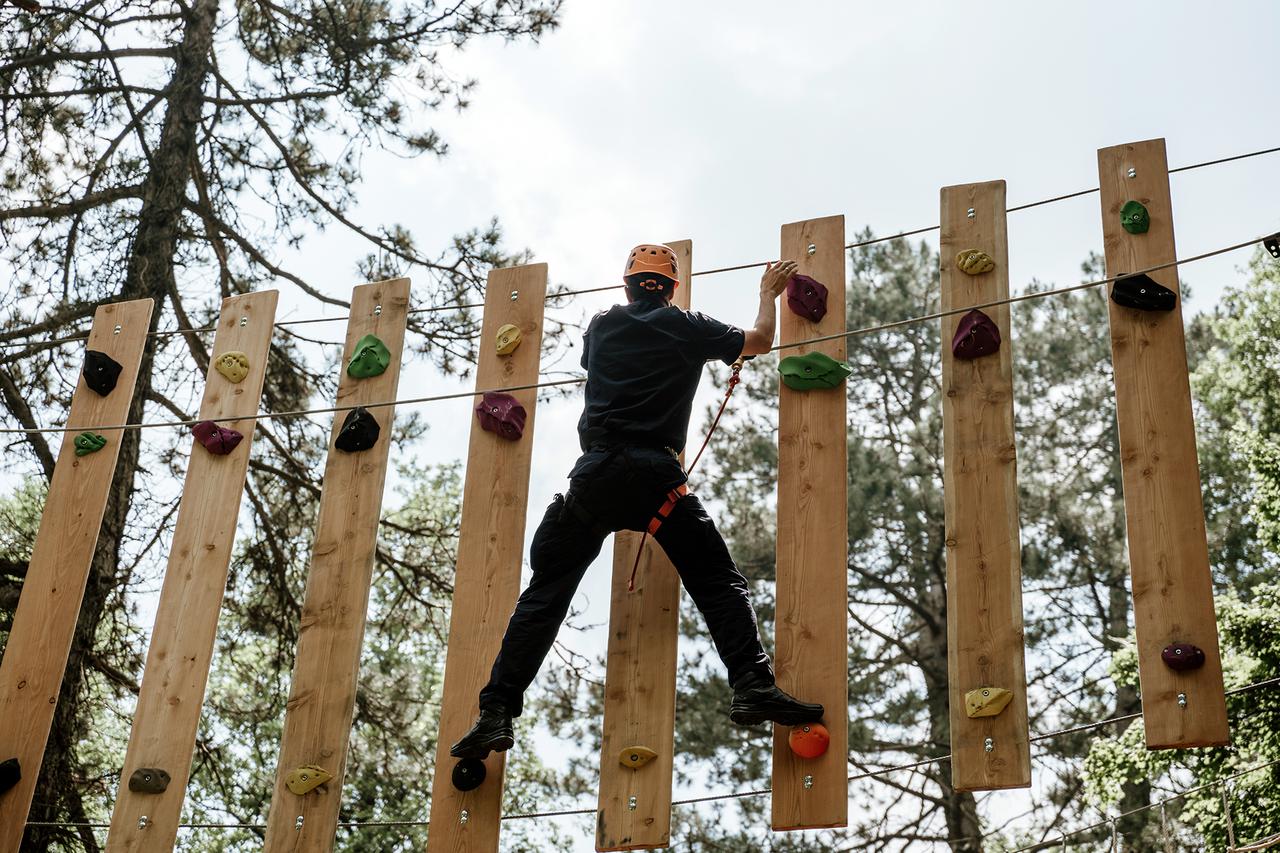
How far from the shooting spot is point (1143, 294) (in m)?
4.05

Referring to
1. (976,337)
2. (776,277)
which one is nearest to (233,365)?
(776,277)

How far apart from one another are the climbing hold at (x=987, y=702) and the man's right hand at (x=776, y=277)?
1.47 metres

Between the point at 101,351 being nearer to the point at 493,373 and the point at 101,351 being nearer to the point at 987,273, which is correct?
the point at 493,373

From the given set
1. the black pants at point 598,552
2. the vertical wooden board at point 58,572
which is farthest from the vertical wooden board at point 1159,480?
the vertical wooden board at point 58,572

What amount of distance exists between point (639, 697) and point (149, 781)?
1.71 metres

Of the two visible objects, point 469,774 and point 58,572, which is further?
point 58,572

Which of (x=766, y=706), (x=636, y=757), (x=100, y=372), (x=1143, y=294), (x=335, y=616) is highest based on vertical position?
(x=100, y=372)

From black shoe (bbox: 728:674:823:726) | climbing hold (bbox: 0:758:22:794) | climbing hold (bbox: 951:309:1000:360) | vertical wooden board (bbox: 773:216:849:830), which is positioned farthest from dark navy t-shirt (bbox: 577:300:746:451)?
climbing hold (bbox: 0:758:22:794)

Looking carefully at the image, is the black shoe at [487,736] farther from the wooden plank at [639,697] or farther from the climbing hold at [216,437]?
the climbing hold at [216,437]

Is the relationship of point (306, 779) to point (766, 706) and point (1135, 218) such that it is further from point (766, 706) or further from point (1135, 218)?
point (1135, 218)

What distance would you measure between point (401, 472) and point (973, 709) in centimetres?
1446

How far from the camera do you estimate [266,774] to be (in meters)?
13.7

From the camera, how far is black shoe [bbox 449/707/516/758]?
3.92 meters

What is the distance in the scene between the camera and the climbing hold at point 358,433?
4703 millimetres
